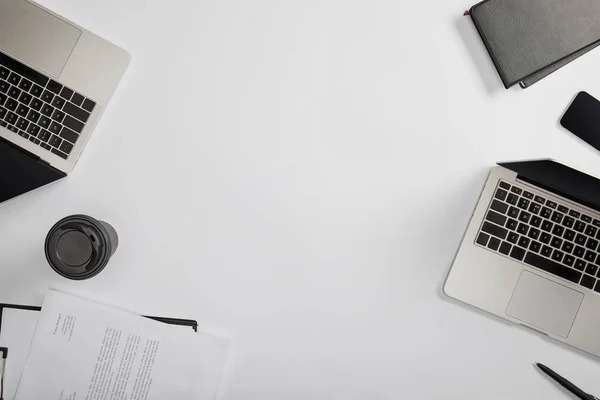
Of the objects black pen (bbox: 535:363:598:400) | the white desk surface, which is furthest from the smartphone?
black pen (bbox: 535:363:598:400)

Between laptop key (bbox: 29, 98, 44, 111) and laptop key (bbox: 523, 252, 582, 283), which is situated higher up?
laptop key (bbox: 523, 252, 582, 283)

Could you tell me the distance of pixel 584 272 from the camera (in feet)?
3.16

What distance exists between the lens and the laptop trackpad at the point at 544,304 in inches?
38.1

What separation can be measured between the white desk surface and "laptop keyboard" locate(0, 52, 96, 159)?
5 centimetres

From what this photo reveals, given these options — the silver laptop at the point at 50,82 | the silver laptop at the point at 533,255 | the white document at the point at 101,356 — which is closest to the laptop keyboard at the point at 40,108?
the silver laptop at the point at 50,82

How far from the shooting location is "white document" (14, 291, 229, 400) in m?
1.01

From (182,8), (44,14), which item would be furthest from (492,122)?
(44,14)

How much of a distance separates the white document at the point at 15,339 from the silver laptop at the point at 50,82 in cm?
29

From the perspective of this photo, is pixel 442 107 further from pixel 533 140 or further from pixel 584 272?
pixel 584 272

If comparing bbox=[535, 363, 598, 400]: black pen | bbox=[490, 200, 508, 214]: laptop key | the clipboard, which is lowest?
the clipboard

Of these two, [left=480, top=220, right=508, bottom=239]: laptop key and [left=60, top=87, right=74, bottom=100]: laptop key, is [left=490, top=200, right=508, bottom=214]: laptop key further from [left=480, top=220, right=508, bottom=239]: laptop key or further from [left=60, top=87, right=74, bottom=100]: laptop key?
[left=60, top=87, right=74, bottom=100]: laptop key

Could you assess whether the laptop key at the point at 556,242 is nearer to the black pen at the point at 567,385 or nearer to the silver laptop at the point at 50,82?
the black pen at the point at 567,385

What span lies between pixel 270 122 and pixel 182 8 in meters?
0.26

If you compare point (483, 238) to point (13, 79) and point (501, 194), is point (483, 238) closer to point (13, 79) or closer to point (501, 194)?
point (501, 194)
